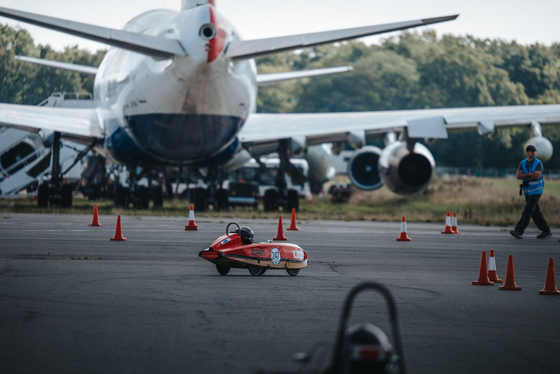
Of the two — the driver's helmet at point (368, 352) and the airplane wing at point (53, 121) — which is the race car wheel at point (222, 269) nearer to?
the driver's helmet at point (368, 352)

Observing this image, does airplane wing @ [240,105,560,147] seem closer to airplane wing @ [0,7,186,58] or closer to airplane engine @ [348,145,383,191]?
airplane engine @ [348,145,383,191]

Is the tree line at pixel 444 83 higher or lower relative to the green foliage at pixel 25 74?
higher

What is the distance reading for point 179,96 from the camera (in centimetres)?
1906

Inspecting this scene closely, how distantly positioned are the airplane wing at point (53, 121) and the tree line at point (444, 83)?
22.9 m

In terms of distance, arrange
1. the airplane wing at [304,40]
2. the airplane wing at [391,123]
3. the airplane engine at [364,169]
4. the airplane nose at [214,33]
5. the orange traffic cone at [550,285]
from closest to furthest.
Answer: the orange traffic cone at [550,285] < the airplane wing at [304,40] < the airplane nose at [214,33] < the airplane wing at [391,123] < the airplane engine at [364,169]

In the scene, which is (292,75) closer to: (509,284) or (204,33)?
(204,33)

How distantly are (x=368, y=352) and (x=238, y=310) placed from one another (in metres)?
3.43

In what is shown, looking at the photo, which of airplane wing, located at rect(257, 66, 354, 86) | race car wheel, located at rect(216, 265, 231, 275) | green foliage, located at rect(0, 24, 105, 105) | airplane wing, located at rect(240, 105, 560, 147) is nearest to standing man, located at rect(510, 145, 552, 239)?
airplane wing, located at rect(240, 105, 560, 147)

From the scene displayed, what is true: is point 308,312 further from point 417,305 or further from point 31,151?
point 31,151

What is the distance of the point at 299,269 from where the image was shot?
379 inches

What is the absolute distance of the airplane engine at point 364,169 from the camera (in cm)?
2781

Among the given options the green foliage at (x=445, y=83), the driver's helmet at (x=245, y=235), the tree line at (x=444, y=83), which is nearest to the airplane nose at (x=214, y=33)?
the driver's helmet at (x=245, y=235)

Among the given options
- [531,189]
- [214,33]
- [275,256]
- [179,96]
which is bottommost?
[275,256]

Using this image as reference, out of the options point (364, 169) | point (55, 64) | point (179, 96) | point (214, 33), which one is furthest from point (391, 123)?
point (55, 64)
